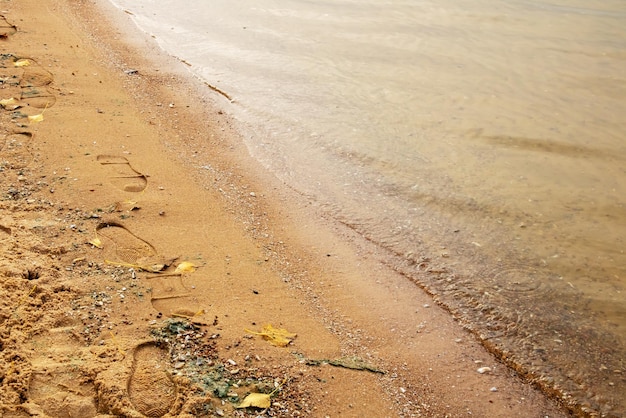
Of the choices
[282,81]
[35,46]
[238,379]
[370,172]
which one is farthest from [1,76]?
[238,379]

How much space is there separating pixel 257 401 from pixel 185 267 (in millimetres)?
1013

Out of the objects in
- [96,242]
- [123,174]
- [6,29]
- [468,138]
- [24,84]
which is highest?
[6,29]

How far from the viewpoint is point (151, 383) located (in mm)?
2529

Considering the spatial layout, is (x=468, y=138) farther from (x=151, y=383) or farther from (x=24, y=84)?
(x=24, y=84)

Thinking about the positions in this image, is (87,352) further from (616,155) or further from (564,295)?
(616,155)

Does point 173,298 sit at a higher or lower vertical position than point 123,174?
lower

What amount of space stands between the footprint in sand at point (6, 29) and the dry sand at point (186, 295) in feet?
4.56

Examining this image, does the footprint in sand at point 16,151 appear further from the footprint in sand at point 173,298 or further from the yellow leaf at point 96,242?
the footprint in sand at point 173,298

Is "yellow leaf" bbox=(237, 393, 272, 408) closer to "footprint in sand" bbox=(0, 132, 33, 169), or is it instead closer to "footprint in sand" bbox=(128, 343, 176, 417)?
"footprint in sand" bbox=(128, 343, 176, 417)

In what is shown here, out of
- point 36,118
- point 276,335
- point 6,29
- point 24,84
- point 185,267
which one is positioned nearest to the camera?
point 276,335

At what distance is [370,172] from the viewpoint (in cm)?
475

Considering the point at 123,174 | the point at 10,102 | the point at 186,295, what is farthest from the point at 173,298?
the point at 10,102

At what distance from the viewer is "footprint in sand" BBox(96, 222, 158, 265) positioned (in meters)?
3.25

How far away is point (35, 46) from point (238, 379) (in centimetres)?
460
